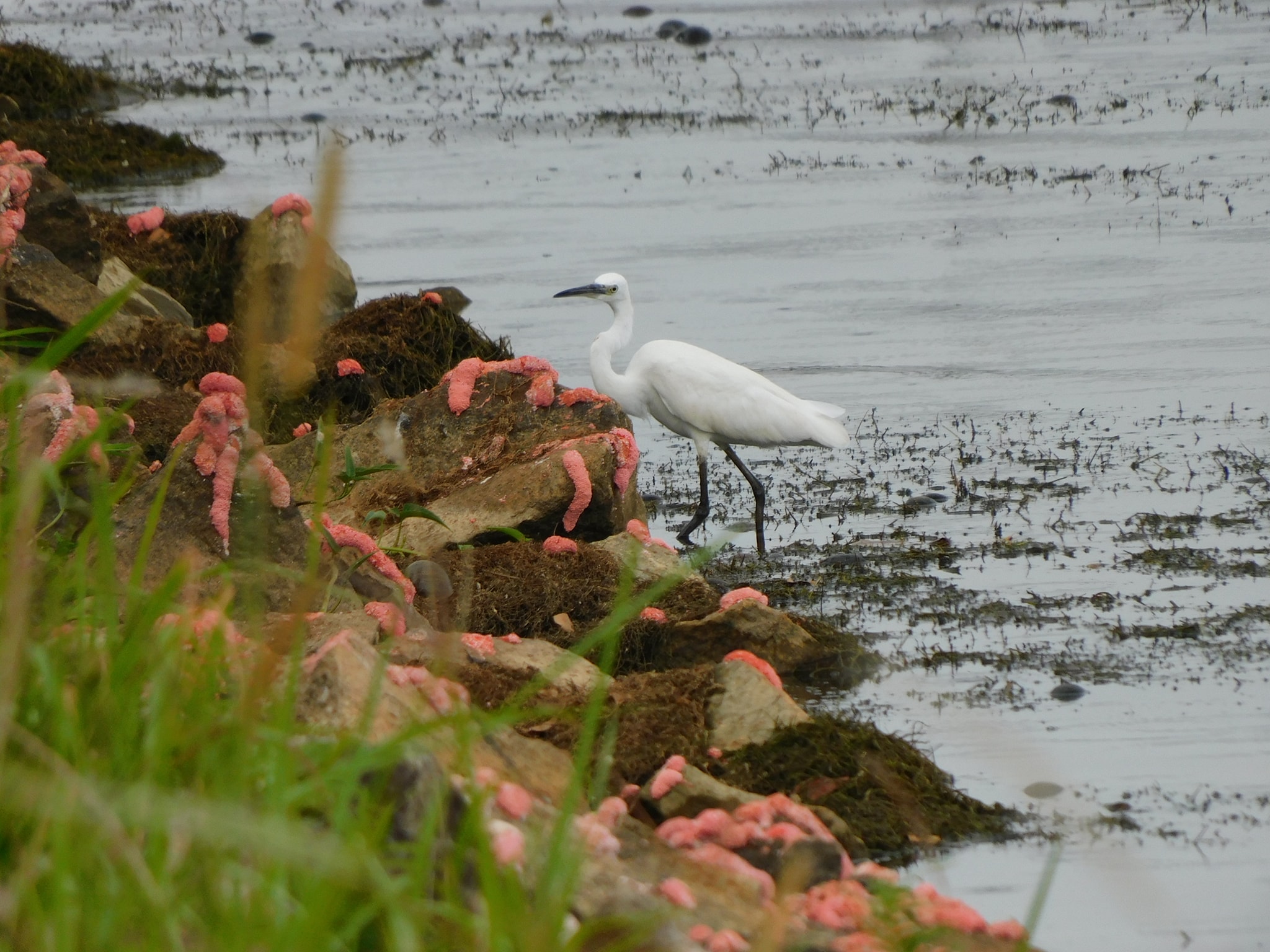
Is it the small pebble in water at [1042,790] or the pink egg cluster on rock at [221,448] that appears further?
the pink egg cluster on rock at [221,448]

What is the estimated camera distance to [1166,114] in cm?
2145

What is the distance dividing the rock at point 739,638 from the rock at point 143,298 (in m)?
5.36

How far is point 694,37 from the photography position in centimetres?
2895

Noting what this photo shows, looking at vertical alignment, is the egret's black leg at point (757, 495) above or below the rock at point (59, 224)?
below

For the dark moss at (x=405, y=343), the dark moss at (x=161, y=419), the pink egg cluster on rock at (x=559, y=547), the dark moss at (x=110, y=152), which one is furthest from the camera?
the dark moss at (x=110, y=152)

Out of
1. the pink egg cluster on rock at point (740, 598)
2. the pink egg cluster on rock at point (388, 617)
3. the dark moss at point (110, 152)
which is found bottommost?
the pink egg cluster on rock at point (740, 598)

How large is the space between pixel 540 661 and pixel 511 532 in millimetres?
1582

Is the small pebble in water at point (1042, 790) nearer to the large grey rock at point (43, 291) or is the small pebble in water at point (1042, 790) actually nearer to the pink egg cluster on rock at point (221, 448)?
the pink egg cluster on rock at point (221, 448)

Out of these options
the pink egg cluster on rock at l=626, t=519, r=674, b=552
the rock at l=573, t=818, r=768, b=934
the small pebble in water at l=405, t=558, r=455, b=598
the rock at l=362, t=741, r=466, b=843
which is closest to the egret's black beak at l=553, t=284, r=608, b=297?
the pink egg cluster on rock at l=626, t=519, r=674, b=552

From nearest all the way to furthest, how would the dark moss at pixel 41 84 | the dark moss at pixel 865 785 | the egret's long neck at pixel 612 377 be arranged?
the dark moss at pixel 865 785, the egret's long neck at pixel 612 377, the dark moss at pixel 41 84

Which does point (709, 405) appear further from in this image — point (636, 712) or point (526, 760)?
point (526, 760)

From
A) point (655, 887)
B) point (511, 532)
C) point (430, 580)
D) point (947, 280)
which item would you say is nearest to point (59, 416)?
point (430, 580)

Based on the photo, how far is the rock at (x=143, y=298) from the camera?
1098 centimetres

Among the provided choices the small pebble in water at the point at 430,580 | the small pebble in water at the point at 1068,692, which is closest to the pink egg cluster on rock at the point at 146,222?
the small pebble in water at the point at 430,580
